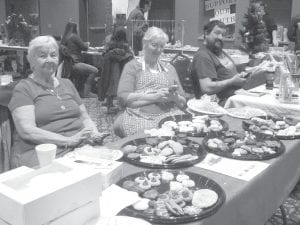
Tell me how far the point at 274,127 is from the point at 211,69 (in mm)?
1174

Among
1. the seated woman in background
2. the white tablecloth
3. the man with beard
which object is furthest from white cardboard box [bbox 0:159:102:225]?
the seated woman in background

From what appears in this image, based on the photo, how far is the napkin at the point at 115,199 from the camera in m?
1.18

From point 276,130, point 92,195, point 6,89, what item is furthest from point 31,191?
point 276,130

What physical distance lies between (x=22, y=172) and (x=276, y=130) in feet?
4.80

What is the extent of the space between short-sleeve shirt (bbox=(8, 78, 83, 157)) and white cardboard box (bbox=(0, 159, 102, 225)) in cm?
104

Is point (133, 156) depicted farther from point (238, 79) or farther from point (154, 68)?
point (238, 79)

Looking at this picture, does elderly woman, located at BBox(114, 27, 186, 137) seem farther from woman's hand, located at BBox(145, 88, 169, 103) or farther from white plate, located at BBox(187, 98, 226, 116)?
white plate, located at BBox(187, 98, 226, 116)

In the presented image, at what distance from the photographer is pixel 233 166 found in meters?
1.62

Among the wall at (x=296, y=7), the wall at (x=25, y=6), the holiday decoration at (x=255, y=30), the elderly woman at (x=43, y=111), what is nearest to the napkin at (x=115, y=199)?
the elderly woman at (x=43, y=111)

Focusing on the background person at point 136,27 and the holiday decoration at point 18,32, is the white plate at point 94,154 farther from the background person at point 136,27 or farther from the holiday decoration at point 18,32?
the holiday decoration at point 18,32

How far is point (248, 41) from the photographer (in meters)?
4.56

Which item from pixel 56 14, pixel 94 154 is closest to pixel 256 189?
pixel 94 154

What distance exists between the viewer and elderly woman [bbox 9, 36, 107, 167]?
2.05 m

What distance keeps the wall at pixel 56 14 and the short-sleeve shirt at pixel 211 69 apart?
7.62m
